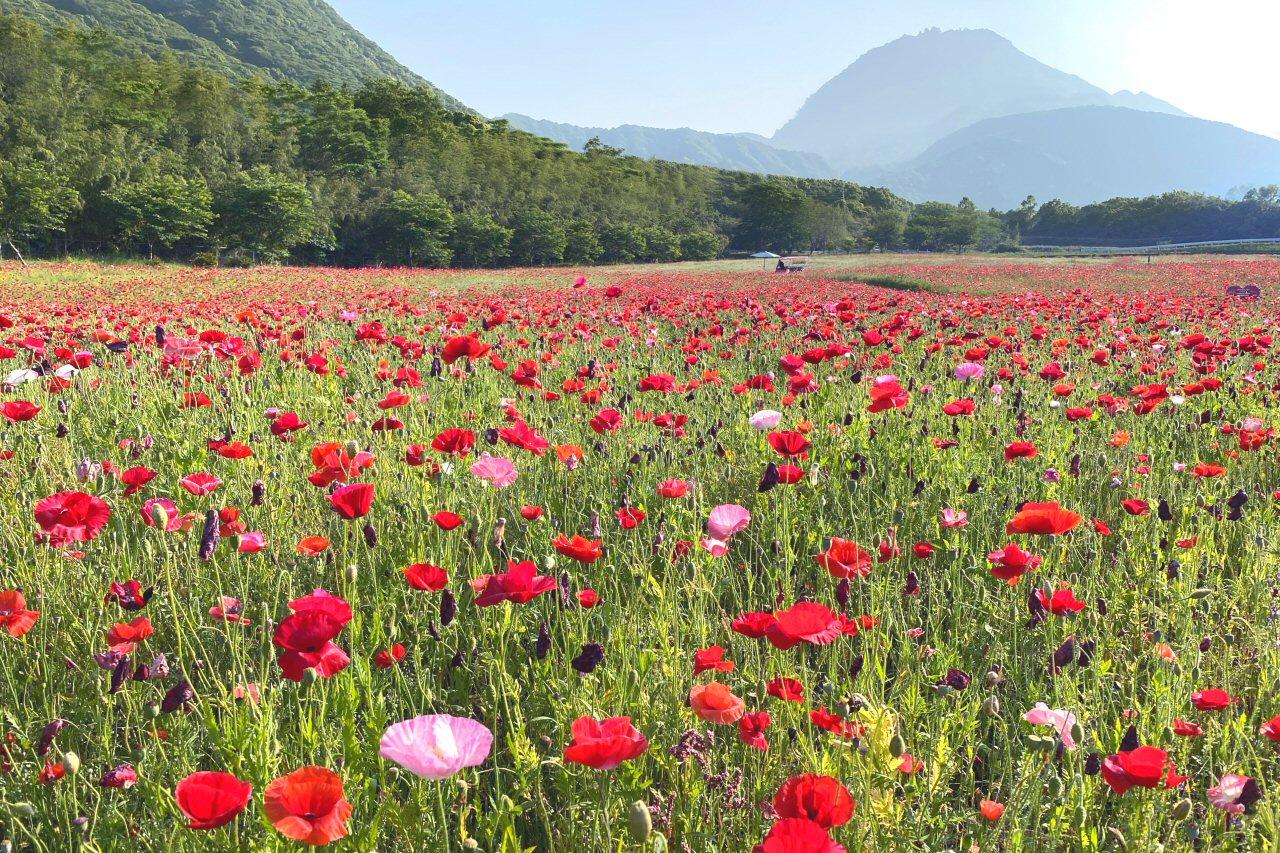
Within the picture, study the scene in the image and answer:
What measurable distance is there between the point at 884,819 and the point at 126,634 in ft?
4.99

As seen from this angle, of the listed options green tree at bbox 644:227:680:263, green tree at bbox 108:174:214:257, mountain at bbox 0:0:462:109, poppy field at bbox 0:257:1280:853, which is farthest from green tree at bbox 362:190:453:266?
mountain at bbox 0:0:462:109

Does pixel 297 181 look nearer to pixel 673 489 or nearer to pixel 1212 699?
pixel 673 489

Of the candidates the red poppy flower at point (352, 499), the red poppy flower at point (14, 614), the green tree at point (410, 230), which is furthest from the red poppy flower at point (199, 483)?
the green tree at point (410, 230)

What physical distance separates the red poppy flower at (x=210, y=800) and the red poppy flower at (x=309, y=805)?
0.03 meters

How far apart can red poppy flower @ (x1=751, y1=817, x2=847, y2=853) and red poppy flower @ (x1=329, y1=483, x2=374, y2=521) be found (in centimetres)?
115

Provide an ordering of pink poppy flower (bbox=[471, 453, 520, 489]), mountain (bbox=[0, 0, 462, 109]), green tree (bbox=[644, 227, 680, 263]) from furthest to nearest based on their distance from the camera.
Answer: mountain (bbox=[0, 0, 462, 109]) < green tree (bbox=[644, 227, 680, 263]) < pink poppy flower (bbox=[471, 453, 520, 489])

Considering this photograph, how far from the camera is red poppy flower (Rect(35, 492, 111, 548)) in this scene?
5.49ft

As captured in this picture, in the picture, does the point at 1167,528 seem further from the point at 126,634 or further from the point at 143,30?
the point at 143,30

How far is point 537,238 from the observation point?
57.7 meters

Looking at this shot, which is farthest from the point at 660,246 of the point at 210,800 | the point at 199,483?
the point at 210,800

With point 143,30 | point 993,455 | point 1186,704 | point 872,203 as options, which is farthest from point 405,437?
point 143,30

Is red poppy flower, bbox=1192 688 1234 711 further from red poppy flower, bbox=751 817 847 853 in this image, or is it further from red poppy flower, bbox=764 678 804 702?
red poppy flower, bbox=751 817 847 853

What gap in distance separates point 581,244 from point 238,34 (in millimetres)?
142223

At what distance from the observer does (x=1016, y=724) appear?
6.13ft
